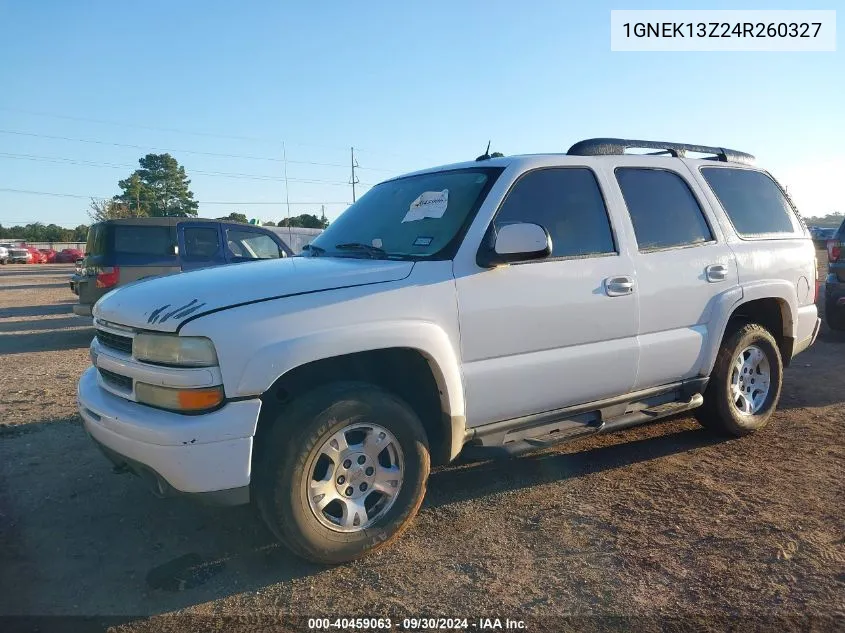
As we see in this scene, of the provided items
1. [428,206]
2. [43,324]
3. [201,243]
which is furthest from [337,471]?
[43,324]

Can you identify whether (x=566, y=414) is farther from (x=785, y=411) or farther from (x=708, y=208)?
(x=785, y=411)

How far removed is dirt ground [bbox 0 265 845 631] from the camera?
8.84ft

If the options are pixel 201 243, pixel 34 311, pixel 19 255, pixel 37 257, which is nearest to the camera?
pixel 201 243

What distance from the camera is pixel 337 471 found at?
3.02 m

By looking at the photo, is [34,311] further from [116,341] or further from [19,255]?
[19,255]

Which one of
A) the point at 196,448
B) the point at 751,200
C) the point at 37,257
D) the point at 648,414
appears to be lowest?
the point at 648,414

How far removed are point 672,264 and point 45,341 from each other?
30.9 feet

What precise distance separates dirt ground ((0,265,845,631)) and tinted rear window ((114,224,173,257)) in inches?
206

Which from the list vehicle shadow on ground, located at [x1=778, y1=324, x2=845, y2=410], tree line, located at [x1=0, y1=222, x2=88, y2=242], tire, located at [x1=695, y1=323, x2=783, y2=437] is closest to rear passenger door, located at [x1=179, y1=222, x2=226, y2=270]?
tire, located at [x1=695, y1=323, x2=783, y2=437]

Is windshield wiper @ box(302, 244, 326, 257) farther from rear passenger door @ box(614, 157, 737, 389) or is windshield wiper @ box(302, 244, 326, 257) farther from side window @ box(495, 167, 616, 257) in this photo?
rear passenger door @ box(614, 157, 737, 389)

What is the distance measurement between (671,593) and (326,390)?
1731 millimetres

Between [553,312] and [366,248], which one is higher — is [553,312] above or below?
below

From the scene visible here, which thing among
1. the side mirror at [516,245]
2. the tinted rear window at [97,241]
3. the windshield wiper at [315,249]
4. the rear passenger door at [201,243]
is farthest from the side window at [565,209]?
the tinted rear window at [97,241]

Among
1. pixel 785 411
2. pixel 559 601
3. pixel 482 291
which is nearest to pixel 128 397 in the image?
pixel 482 291
